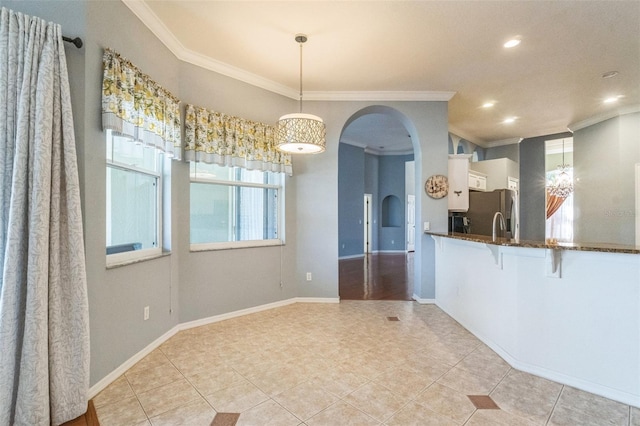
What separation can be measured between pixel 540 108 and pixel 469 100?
4.56 ft

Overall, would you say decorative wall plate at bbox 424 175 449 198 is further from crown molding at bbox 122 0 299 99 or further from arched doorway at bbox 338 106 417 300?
crown molding at bbox 122 0 299 99

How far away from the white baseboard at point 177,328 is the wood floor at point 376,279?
64 centimetres

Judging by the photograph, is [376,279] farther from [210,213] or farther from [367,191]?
[367,191]

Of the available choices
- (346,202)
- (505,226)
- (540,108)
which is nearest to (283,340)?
(505,226)

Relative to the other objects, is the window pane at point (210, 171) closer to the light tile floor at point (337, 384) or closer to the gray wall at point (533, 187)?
the light tile floor at point (337, 384)

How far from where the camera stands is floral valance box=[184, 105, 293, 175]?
321 cm

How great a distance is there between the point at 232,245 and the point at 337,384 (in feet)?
6.74

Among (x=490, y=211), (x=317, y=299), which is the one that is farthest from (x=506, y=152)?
(x=317, y=299)

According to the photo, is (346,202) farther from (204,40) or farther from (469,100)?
(204,40)

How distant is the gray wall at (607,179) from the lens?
16.0 feet

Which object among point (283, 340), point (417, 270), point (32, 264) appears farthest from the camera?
point (417, 270)

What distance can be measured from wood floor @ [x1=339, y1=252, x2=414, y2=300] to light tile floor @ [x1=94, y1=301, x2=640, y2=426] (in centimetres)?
138

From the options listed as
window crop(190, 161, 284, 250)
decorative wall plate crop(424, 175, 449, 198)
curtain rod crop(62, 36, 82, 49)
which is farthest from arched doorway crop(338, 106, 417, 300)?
curtain rod crop(62, 36, 82, 49)

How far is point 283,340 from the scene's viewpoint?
298cm
